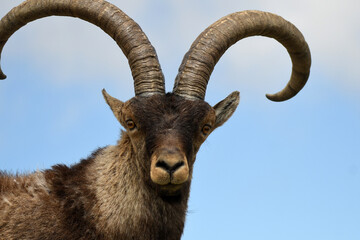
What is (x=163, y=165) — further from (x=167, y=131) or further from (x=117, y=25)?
(x=117, y=25)

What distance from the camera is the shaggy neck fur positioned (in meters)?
8.31

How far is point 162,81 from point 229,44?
1.61m

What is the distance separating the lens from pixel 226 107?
9.38m

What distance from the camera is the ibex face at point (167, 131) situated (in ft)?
24.4

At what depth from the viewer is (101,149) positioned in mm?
9445

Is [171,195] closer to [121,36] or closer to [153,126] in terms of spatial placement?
[153,126]

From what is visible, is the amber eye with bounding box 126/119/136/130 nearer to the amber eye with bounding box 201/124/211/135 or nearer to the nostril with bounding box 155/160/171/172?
the amber eye with bounding box 201/124/211/135

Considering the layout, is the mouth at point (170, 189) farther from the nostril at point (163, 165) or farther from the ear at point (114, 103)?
the ear at point (114, 103)

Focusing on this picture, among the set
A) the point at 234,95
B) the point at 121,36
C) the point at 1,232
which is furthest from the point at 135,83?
the point at 1,232

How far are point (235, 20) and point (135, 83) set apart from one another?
227 cm

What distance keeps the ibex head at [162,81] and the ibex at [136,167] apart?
16 mm

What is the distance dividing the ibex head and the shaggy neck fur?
306mm

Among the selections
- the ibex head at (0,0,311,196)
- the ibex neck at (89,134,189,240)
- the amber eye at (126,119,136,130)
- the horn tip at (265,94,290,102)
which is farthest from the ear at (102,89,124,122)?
the horn tip at (265,94,290,102)

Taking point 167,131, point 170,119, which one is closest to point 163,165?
point 167,131
